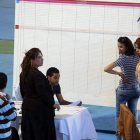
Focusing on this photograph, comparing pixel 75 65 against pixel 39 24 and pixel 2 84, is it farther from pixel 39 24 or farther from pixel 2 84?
pixel 2 84

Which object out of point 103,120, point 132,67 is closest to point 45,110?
point 132,67

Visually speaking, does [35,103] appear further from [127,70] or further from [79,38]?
[79,38]

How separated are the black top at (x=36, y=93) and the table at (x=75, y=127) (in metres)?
0.35

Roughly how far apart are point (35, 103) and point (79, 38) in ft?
6.53

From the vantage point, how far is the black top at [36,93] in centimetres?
301

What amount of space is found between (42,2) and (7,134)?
2580mm

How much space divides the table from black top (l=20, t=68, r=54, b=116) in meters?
0.35

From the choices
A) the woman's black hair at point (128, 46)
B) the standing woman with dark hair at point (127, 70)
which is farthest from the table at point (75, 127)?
the woman's black hair at point (128, 46)

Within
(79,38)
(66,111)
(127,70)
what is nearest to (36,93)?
(66,111)

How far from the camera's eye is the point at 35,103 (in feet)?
10.0

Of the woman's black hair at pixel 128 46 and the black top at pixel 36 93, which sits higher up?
the woman's black hair at pixel 128 46

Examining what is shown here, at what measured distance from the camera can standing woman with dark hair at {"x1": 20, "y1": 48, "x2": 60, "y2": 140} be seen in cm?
304

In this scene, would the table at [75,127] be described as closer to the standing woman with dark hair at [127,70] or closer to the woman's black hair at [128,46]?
the standing woman with dark hair at [127,70]

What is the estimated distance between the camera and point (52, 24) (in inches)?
194
